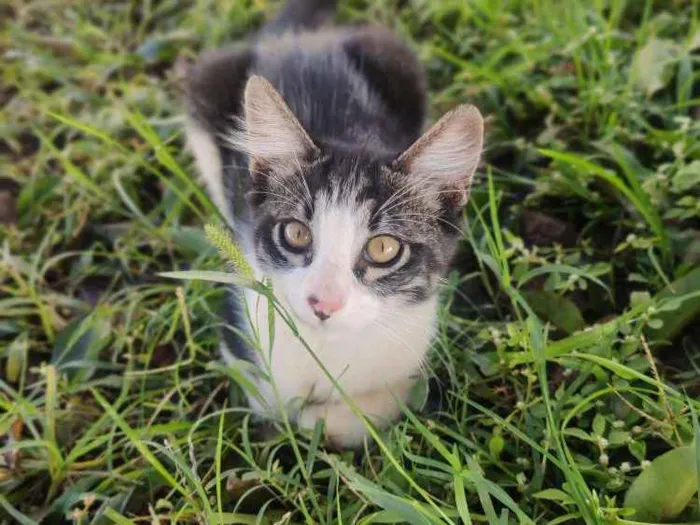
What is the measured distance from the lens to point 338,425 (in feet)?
5.20

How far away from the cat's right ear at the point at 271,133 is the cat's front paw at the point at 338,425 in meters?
0.53

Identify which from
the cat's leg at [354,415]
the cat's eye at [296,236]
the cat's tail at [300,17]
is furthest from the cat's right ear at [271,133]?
the cat's tail at [300,17]

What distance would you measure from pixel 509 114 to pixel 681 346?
0.94 m

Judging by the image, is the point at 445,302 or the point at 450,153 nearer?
the point at 450,153

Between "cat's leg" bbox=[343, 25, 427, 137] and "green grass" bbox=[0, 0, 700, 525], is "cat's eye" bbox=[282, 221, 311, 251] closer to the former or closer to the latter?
"green grass" bbox=[0, 0, 700, 525]

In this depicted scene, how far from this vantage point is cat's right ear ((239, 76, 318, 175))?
1363 mm

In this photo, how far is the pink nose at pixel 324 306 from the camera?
1.27 m

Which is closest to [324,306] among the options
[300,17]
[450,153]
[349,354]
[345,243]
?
[345,243]

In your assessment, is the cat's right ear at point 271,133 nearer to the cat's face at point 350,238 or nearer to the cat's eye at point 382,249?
the cat's face at point 350,238

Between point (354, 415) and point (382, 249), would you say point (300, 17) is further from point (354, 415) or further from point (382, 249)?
point (354, 415)

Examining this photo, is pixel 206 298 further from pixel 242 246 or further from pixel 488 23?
pixel 488 23

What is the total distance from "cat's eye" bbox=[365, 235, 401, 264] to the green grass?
250 millimetres

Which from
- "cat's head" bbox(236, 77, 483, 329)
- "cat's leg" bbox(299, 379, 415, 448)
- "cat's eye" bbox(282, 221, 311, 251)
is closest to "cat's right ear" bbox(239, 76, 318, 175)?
"cat's head" bbox(236, 77, 483, 329)

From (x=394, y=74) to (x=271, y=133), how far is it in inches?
28.3
